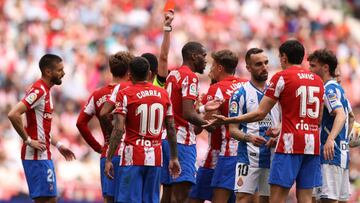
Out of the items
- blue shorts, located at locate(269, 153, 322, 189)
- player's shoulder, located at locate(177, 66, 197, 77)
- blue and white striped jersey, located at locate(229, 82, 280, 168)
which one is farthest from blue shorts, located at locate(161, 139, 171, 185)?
blue shorts, located at locate(269, 153, 322, 189)

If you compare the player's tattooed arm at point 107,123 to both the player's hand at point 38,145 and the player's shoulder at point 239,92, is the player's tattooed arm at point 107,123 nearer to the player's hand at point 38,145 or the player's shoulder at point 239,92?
the player's hand at point 38,145

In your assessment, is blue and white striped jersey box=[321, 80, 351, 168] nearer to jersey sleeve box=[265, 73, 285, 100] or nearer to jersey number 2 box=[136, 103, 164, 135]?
jersey sleeve box=[265, 73, 285, 100]

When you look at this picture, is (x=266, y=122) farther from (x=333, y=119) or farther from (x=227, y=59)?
(x=227, y=59)

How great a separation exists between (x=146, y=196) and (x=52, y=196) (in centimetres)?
185

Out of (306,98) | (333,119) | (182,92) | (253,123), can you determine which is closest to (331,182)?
(333,119)

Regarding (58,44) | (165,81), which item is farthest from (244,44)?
(165,81)

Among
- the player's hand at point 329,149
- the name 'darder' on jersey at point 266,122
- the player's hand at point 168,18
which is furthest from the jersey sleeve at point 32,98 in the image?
the player's hand at point 329,149

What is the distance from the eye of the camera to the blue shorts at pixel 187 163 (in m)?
18.2

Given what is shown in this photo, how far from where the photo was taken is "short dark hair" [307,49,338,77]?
1786cm

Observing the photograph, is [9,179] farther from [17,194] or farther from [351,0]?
[351,0]

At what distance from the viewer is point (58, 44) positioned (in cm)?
3008

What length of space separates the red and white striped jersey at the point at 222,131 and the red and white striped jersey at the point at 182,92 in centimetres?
30

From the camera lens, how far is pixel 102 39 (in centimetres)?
3084

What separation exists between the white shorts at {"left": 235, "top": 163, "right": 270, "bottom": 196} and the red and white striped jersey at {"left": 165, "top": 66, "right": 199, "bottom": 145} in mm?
1163
